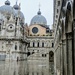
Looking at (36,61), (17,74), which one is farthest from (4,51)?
(17,74)

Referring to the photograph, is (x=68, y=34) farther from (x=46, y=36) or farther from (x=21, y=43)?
(x=46, y=36)

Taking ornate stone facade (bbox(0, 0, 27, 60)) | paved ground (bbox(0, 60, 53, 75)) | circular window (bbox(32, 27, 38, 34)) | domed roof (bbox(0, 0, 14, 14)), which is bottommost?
paved ground (bbox(0, 60, 53, 75))

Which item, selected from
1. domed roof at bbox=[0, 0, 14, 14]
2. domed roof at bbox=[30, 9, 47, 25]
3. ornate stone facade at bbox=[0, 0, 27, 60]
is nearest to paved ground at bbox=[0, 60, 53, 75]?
ornate stone facade at bbox=[0, 0, 27, 60]

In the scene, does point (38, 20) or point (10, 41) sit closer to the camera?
point (10, 41)

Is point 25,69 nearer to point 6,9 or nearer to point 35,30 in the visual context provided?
point 35,30

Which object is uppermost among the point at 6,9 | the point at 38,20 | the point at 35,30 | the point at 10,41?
the point at 6,9

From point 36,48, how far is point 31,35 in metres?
5.39

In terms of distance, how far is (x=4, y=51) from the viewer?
57344mm

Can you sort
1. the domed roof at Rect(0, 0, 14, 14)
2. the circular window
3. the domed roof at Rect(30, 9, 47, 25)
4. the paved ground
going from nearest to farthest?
1. the paved ground
2. the domed roof at Rect(0, 0, 14, 14)
3. the circular window
4. the domed roof at Rect(30, 9, 47, 25)

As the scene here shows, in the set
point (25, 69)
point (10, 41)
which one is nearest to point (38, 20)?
point (10, 41)

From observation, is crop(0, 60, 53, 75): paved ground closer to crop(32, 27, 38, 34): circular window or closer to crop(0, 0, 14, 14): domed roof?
crop(32, 27, 38, 34): circular window

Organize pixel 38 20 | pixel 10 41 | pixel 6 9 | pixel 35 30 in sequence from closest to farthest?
pixel 10 41
pixel 6 9
pixel 35 30
pixel 38 20

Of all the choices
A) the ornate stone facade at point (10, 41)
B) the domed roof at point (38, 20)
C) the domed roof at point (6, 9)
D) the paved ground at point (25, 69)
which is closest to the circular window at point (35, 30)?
the domed roof at point (38, 20)

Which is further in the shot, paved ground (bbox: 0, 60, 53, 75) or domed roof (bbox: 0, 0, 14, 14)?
domed roof (bbox: 0, 0, 14, 14)
